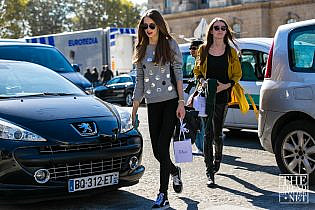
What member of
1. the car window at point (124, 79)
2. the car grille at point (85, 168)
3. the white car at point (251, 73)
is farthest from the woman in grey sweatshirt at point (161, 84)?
the car window at point (124, 79)

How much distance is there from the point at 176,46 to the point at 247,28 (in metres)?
39.7

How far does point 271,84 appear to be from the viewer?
637 cm

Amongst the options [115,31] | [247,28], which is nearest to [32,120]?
[115,31]

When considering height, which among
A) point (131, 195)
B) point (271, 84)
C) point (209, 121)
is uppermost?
point (271, 84)

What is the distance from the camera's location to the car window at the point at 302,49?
6.09m

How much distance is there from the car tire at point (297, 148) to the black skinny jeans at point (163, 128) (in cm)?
158

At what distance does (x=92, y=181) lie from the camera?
5152mm

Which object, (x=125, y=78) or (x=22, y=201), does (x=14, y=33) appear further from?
(x=22, y=201)

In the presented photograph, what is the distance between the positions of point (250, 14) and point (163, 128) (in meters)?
40.0

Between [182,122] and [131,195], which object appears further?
[131,195]

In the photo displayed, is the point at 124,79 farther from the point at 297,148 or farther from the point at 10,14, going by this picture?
the point at 10,14

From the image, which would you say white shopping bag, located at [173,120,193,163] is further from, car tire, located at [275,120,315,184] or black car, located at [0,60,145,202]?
car tire, located at [275,120,315,184]

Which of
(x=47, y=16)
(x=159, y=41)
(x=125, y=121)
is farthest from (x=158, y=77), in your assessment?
(x=47, y=16)

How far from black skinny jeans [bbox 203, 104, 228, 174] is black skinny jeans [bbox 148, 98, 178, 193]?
1012 mm
